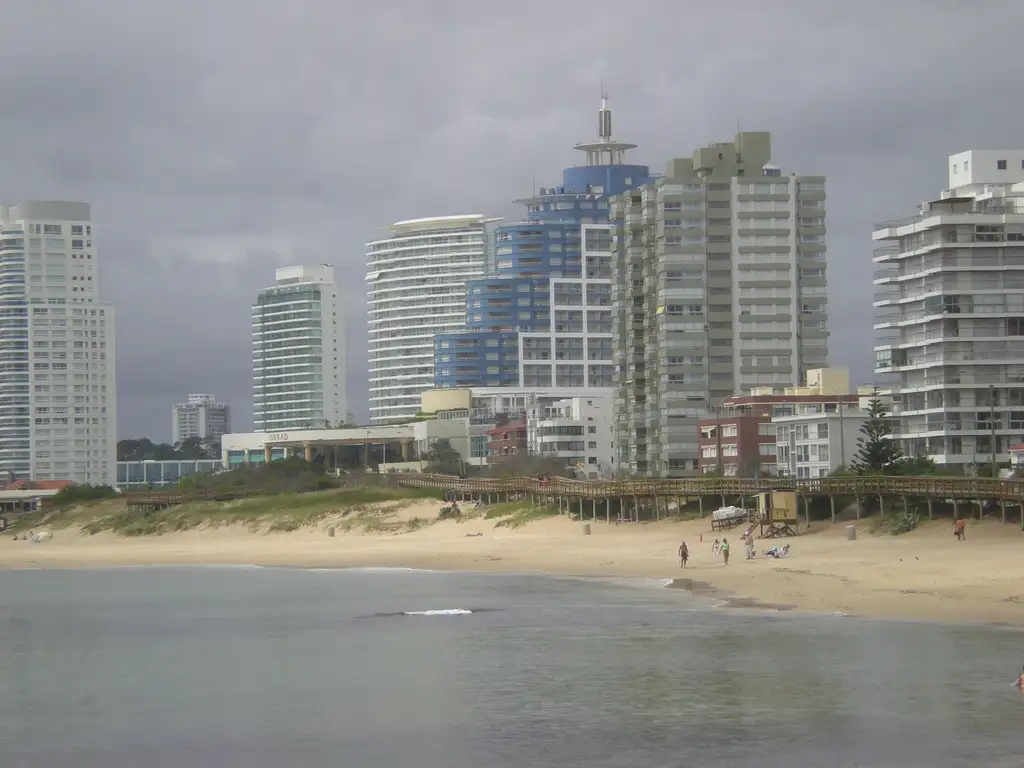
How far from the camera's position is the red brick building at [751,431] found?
14362 centimetres

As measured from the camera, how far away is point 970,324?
11769 cm

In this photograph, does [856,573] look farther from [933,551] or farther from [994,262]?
[994,262]

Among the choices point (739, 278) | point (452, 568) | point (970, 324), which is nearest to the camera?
point (452, 568)

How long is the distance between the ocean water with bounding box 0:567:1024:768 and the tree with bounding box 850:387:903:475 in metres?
37.8

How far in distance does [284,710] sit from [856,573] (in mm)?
31104

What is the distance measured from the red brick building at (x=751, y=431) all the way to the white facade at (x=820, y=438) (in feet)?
14.8

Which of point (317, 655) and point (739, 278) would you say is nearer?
point (317, 655)

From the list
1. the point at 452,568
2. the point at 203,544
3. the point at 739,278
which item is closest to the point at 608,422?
the point at 739,278

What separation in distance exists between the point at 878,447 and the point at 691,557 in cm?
2838

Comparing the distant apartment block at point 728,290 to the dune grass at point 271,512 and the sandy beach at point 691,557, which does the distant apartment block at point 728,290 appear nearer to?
the dune grass at point 271,512

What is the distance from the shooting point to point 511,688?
46.0m

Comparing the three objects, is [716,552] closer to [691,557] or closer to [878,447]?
[691,557]

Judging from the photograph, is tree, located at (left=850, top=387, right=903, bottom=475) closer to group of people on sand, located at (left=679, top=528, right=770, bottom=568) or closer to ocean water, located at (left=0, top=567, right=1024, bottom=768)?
group of people on sand, located at (left=679, top=528, right=770, bottom=568)

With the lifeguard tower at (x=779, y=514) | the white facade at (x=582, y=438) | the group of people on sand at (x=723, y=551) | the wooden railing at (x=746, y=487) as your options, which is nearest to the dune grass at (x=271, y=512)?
the wooden railing at (x=746, y=487)
